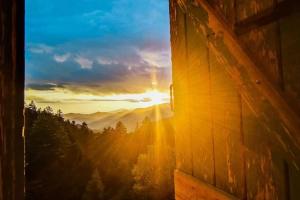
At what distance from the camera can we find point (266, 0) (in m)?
1.21

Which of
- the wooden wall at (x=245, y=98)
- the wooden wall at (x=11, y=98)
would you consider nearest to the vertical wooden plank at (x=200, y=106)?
the wooden wall at (x=245, y=98)

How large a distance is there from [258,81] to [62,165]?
140 feet

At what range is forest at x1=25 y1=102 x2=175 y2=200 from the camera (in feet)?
118

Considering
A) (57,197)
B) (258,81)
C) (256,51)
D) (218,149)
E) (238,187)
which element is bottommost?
(57,197)

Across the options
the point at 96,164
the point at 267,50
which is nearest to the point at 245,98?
the point at 267,50

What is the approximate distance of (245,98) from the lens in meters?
1.29

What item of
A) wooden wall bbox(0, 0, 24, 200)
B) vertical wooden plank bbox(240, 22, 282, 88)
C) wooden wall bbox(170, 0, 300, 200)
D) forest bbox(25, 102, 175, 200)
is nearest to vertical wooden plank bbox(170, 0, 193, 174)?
wooden wall bbox(170, 0, 300, 200)

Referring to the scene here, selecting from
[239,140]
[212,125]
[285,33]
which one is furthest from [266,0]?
[212,125]

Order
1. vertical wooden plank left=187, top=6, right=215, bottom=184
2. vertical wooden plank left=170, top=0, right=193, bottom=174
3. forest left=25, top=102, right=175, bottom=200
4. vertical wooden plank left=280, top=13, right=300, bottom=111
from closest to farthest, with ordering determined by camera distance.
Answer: vertical wooden plank left=280, top=13, right=300, bottom=111 → vertical wooden plank left=187, top=6, right=215, bottom=184 → vertical wooden plank left=170, top=0, right=193, bottom=174 → forest left=25, top=102, right=175, bottom=200

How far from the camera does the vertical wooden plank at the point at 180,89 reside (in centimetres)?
225

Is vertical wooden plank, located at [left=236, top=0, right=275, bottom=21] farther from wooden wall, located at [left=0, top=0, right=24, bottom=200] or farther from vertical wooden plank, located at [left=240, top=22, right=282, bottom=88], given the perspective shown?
wooden wall, located at [left=0, top=0, right=24, bottom=200]

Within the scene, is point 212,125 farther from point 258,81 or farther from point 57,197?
point 57,197

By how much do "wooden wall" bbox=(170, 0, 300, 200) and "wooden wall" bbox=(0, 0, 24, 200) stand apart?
894 mm

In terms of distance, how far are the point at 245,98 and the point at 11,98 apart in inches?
40.0
